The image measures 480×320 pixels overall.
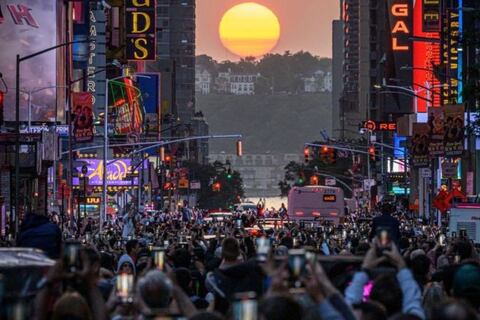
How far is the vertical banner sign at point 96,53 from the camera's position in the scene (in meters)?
114

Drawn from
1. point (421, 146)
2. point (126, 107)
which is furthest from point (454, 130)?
point (126, 107)

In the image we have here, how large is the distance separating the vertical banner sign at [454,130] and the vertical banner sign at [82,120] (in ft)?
91.2

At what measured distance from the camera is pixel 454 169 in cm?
5672

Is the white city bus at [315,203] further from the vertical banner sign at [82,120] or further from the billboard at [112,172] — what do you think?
the billboard at [112,172]

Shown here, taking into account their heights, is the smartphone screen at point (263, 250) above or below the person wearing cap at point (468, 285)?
above

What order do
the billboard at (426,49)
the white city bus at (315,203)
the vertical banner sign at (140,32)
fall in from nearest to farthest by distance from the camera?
the white city bus at (315,203)
the billboard at (426,49)
the vertical banner sign at (140,32)

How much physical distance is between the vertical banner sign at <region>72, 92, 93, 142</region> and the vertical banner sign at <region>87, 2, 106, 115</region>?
29.6m

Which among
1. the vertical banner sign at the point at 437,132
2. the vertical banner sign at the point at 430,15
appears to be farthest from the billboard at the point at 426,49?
the vertical banner sign at the point at 437,132

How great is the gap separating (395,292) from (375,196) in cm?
14192

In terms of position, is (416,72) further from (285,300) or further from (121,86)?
(285,300)

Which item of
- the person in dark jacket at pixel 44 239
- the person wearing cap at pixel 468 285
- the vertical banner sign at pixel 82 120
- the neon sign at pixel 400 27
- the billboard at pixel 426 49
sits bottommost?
the person wearing cap at pixel 468 285

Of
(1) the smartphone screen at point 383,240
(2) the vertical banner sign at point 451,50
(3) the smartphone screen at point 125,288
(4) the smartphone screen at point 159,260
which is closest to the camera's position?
(3) the smartphone screen at point 125,288

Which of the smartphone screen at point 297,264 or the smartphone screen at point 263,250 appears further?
the smartphone screen at point 263,250

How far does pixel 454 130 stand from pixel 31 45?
42274 millimetres
